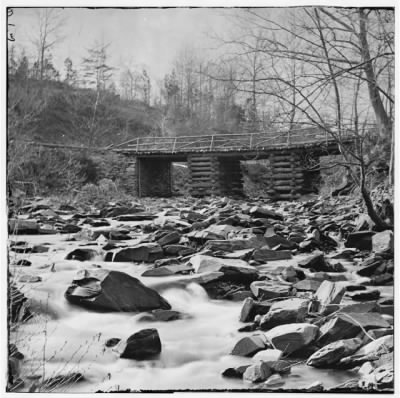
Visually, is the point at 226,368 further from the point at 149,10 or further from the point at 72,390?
the point at 149,10

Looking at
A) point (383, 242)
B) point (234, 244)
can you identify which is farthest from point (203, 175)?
point (383, 242)

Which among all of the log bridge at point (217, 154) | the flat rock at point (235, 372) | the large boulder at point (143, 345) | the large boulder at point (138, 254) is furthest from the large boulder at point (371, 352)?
the large boulder at point (138, 254)

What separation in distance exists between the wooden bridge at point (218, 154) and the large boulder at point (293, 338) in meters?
0.89

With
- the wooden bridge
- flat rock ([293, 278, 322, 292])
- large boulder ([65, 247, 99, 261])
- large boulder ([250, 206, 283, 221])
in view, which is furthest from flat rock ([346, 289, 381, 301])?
large boulder ([65, 247, 99, 261])

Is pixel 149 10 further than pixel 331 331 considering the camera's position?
Yes

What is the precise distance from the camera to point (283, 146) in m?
2.39

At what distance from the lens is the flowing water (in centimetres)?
168

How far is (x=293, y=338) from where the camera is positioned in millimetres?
1785

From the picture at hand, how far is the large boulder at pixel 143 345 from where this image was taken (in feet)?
5.85

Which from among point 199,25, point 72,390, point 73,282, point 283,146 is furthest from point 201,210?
point 72,390

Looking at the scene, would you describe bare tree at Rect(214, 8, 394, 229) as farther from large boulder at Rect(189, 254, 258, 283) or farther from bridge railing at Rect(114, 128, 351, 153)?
large boulder at Rect(189, 254, 258, 283)

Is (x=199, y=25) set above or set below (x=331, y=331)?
above

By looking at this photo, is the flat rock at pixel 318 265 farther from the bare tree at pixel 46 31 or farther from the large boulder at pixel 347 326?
the bare tree at pixel 46 31

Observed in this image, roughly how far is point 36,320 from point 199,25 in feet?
4.98
